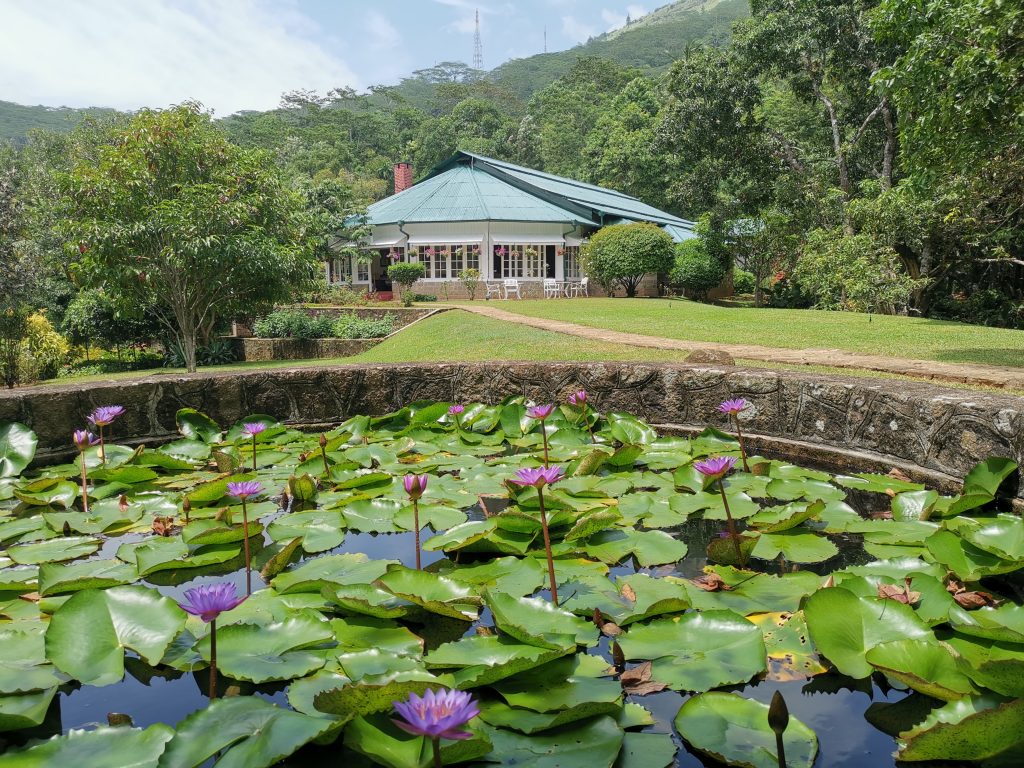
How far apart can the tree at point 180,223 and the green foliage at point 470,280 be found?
11.0 m

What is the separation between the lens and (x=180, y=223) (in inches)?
436

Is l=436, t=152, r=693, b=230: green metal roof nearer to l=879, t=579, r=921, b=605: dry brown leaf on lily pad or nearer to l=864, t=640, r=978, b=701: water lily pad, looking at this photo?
l=879, t=579, r=921, b=605: dry brown leaf on lily pad

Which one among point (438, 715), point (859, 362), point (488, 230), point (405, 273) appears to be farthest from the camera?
point (488, 230)

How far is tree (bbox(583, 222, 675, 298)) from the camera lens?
21797 mm

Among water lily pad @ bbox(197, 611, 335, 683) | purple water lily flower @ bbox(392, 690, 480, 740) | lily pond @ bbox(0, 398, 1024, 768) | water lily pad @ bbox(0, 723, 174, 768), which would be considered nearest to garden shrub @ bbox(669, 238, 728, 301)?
lily pond @ bbox(0, 398, 1024, 768)

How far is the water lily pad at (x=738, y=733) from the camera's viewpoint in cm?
131

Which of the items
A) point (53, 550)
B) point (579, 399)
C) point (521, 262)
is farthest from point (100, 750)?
point (521, 262)

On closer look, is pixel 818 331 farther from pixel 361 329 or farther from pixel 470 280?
pixel 470 280

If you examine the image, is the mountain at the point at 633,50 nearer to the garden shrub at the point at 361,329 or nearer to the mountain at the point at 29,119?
the mountain at the point at 29,119

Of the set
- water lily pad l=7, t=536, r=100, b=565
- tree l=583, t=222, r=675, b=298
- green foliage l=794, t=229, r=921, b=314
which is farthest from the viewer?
tree l=583, t=222, r=675, b=298

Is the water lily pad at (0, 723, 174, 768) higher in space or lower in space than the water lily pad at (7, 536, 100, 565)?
higher

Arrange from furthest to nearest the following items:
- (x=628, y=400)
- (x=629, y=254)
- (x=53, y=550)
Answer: (x=629, y=254), (x=628, y=400), (x=53, y=550)

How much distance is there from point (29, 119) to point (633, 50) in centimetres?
10209

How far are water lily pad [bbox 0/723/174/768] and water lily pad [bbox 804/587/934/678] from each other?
1408mm
